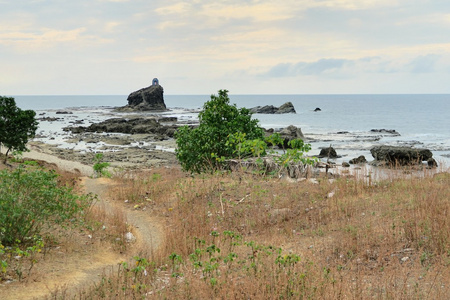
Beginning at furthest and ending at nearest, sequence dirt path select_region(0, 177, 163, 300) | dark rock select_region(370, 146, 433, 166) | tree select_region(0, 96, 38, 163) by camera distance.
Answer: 1. dark rock select_region(370, 146, 433, 166)
2. tree select_region(0, 96, 38, 163)
3. dirt path select_region(0, 177, 163, 300)

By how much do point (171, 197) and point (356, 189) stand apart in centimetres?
629

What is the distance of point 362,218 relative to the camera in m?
10.6

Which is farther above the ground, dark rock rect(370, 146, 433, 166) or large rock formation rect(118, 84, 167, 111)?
large rock formation rect(118, 84, 167, 111)

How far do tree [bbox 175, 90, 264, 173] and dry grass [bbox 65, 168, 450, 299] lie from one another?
8.69 feet

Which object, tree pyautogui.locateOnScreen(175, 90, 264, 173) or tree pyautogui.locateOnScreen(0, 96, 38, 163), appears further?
tree pyautogui.locateOnScreen(0, 96, 38, 163)

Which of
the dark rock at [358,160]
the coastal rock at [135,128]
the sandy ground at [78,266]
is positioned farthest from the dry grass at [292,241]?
the coastal rock at [135,128]

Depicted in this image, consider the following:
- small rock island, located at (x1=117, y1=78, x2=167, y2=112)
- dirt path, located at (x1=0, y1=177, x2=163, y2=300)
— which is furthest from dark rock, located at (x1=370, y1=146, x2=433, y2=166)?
small rock island, located at (x1=117, y1=78, x2=167, y2=112)

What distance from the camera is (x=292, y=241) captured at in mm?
9703

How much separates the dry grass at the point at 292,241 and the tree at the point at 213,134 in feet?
8.69

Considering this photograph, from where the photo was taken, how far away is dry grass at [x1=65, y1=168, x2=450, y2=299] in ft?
20.6

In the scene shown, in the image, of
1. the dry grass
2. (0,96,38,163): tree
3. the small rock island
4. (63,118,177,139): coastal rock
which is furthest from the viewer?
the small rock island

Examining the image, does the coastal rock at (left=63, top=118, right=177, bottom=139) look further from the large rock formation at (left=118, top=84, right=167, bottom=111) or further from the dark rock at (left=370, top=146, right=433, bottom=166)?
the large rock formation at (left=118, top=84, right=167, bottom=111)

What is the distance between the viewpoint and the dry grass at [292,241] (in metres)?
6.27

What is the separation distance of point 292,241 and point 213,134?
387 inches
